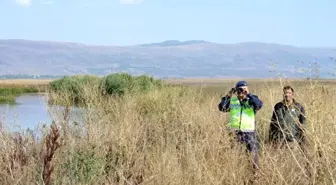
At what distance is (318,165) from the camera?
5348 mm

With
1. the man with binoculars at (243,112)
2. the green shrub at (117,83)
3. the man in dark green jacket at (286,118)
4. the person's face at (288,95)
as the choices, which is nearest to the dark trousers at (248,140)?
the man with binoculars at (243,112)

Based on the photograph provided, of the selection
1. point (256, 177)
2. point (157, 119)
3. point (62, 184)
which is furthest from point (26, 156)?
point (157, 119)

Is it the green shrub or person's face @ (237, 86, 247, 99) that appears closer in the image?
person's face @ (237, 86, 247, 99)

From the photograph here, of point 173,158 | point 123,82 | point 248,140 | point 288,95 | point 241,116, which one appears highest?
point 288,95

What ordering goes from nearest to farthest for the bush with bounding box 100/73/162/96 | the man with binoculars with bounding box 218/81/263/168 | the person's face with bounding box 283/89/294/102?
Result: the person's face with bounding box 283/89/294/102
the man with binoculars with bounding box 218/81/263/168
the bush with bounding box 100/73/162/96

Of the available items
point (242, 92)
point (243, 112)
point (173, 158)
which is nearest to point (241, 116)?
point (243, 112)

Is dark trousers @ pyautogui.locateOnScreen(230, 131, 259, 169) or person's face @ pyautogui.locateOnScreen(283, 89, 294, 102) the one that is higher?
person's face @ pyautogui.locateOnScreen(283, 89, 294, 102)

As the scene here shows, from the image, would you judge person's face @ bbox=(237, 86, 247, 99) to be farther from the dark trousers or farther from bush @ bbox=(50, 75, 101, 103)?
bush @ bbox=(50, 75, 101, 103)

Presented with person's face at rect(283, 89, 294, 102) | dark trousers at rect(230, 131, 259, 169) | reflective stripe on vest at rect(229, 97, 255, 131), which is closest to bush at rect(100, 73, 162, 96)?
reflective stripe on vest at rect(229, 97, 255, 131)

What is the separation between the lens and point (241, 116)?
9359mm

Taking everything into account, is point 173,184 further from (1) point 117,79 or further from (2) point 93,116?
(1) point 117,79

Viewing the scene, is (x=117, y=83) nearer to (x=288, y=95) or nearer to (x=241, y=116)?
(x=241, y=116)

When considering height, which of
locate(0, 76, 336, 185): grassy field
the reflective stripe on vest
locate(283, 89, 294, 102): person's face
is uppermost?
locate(283, 89, 294, 102): person's face

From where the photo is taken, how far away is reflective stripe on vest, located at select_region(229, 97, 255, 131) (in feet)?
30.6
